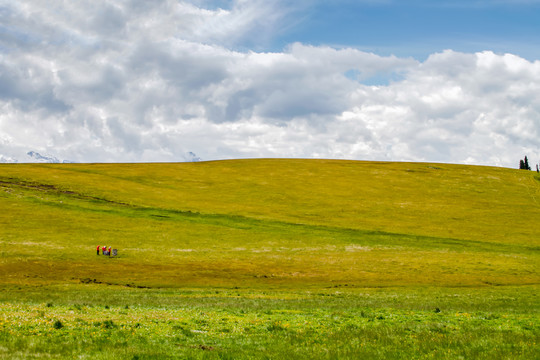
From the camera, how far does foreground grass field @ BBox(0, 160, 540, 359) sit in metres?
15.8

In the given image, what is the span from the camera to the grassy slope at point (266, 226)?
48312 mm

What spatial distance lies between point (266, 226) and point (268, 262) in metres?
22.6

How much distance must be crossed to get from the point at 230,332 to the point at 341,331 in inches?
175

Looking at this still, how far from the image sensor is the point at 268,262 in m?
53.7

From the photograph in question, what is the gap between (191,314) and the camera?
21.8 meters

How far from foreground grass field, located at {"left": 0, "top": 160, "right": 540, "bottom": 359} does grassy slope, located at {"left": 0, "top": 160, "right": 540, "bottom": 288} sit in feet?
1.34

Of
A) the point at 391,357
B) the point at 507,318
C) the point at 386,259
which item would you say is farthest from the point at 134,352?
the point at 386,259

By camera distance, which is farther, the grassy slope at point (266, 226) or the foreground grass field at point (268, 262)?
the grassy slope at point (266, 226)

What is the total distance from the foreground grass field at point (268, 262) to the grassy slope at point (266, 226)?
41 cm

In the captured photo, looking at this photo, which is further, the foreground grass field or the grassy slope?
the grassy slope

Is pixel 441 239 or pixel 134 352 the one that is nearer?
pixel 134 352

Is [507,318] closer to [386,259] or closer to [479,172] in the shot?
[386,259]

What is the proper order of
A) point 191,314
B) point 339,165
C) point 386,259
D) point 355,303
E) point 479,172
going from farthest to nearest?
1. point 339,165
2. point 479,172
3. point 386,259
4. point 355,303
5. point 191,314

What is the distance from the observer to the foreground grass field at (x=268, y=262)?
15.8m
